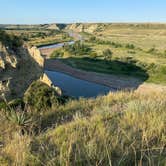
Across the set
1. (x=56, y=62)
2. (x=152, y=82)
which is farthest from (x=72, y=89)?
(x=56, y=62)

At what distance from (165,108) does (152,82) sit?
129 feet

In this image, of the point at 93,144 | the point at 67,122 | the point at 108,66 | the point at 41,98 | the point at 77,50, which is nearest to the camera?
the point at 93,144

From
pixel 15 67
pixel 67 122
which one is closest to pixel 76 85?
pixel 15 67

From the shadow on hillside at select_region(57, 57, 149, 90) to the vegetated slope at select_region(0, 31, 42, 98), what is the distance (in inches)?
952

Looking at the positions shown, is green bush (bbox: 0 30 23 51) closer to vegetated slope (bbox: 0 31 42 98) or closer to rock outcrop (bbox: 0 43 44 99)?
vegetated slope (bbox: 0 31 42 98)

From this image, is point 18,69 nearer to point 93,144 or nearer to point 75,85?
point 93,144

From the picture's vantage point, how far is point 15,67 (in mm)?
21109

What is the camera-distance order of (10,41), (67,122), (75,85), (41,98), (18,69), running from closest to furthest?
(67,122)
(41,98)
(18,69)
(10,41)
(75,85)

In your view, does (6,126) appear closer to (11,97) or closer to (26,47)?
(11,97)

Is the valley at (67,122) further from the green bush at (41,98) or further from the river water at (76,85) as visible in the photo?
the river water at (76,85)

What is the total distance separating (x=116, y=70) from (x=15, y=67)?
36.3 meters

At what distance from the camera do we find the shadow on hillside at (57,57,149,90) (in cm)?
4838

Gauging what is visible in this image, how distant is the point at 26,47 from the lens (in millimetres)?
22688

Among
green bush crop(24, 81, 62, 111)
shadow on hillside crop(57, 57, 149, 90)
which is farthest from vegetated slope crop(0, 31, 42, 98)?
shadow on hillside crop(57, 57, 149, 90)
